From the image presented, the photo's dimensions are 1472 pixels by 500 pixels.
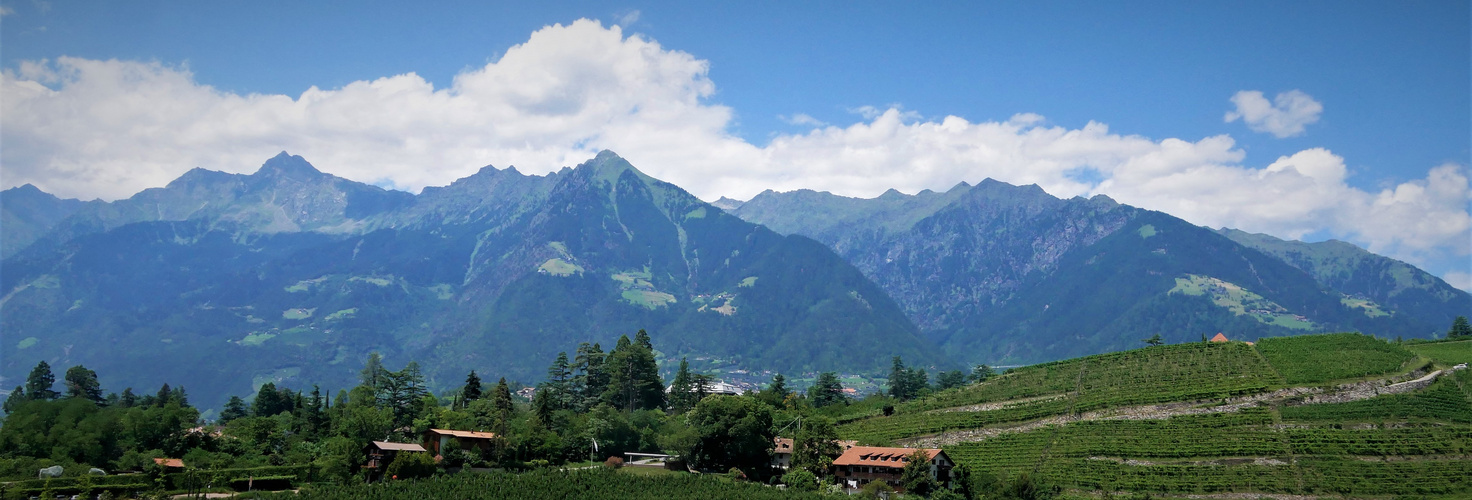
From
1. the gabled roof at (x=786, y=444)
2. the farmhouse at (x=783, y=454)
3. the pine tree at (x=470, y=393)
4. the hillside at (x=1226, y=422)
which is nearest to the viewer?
the hillside at (x=1226, y=422)

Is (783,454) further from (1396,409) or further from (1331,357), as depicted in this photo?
(1331,357)

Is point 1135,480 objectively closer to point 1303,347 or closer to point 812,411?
point 1303,347

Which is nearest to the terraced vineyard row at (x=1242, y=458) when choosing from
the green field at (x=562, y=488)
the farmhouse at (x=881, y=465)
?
the farmhouse at (x=881, y=465)

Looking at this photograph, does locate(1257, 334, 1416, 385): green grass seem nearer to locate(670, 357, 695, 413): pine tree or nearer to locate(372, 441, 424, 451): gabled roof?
locate(670, 357, 695, 413): pine tree

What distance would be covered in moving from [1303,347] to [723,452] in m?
61.0

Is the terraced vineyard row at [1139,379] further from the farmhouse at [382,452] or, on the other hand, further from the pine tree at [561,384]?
the farmhouse at [382,452]

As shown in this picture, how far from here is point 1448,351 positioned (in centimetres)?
10744

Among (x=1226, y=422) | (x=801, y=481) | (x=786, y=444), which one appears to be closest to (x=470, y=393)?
(x=786, y=444)

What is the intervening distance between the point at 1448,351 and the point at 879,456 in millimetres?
66215

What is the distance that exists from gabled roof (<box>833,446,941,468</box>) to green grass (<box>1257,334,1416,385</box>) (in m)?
36.1

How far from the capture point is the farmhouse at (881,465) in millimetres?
85375

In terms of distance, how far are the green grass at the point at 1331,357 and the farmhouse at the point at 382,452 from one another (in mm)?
79582

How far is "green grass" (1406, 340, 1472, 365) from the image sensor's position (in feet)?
329

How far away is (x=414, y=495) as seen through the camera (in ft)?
248
